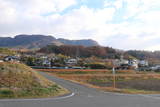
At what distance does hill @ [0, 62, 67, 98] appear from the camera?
36.9 feet

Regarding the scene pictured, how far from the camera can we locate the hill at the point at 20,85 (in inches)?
443

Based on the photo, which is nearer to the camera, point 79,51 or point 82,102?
point 82,102

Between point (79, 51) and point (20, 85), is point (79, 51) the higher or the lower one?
the higher one

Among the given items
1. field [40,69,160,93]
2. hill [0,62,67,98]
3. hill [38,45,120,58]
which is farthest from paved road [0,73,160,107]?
hill [38,45,120,58]

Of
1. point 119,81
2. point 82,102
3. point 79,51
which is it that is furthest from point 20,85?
point 79,51

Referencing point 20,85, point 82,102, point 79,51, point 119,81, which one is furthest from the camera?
point 79,51

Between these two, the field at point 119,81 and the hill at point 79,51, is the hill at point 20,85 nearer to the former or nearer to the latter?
the field at point 119,81

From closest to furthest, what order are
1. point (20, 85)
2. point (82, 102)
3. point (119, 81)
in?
point (82, 102) → point (20, 85) → point (119, 81)

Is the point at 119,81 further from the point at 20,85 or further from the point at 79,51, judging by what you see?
the point at 79,51

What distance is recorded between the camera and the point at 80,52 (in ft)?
461

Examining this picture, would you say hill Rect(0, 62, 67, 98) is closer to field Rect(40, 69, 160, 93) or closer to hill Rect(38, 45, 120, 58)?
field Rect(40, 69, 160, 93)

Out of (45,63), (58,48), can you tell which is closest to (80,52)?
(58,48)

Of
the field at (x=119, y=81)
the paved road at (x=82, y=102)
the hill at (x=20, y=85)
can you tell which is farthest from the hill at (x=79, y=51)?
the paved road at (x=82, y=102)

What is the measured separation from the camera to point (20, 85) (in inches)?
503
